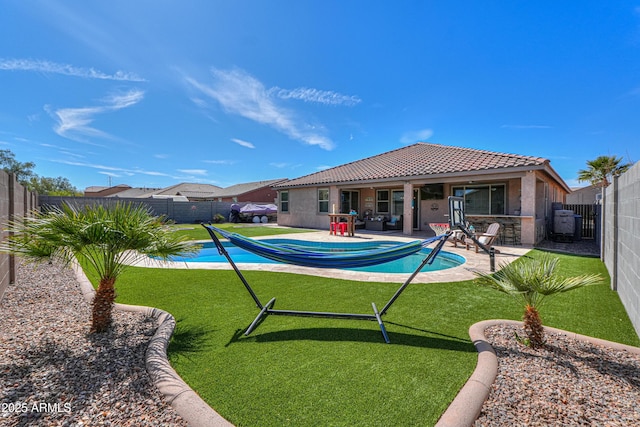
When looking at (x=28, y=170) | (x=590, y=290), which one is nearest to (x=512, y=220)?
(x=590, y=290)

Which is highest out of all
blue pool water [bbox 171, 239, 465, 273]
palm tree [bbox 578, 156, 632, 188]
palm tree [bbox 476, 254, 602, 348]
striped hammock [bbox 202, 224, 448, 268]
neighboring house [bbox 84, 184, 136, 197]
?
neighboring house [bbox 84, 184, 136, 197]

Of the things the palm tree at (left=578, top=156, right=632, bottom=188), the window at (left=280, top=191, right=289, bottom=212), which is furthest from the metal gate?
the window at (left=280, top=191, right=289, bottom=212)

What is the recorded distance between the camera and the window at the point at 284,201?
19.7 m

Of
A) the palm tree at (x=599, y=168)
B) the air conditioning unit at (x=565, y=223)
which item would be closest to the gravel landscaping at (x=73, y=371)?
the air conditioning unit at (x=565, y=223)

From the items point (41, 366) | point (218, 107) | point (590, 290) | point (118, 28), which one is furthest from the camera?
point (218, 107)

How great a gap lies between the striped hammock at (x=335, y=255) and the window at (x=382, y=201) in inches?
539

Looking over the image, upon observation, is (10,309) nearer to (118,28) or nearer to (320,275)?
(320,275)

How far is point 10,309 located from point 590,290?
9.10 m

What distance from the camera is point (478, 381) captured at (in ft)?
7.11

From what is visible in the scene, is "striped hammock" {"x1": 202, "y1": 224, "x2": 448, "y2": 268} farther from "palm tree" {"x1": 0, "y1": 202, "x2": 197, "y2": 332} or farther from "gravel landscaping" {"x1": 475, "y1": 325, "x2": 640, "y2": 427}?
"gravel landscaping" {"x1": 475, "y1": 325, "x2": 640, "y2": 427}

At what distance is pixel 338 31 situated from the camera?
10.7 metres

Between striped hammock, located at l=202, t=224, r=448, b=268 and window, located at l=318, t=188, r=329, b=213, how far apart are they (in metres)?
13.3

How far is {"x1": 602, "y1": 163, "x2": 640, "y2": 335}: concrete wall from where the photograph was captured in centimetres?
320

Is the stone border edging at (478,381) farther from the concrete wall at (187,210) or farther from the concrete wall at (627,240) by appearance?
the concrete wall at (187,210)
